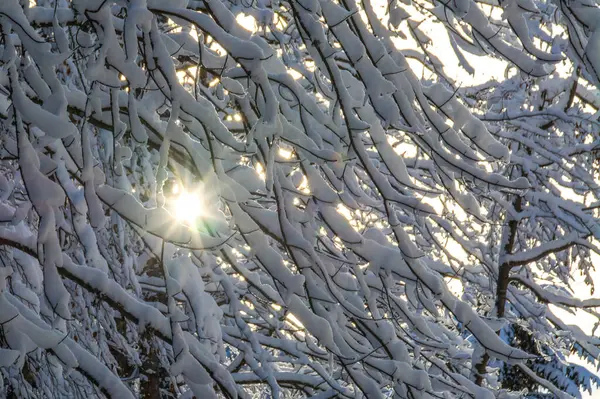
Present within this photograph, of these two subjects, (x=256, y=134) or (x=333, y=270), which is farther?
(x=333, y=270)

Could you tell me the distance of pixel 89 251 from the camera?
263 centimetres

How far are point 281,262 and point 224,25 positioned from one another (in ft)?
2.38

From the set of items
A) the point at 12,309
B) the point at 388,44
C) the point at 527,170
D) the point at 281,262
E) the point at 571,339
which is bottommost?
the point at 12,309

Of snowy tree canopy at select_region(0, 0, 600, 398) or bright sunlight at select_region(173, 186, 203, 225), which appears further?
bright sunlight at select_region(173, 186, 203, 225)

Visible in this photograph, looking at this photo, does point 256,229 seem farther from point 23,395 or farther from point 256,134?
point 23,395

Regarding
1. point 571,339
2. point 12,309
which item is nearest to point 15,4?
point 12,309

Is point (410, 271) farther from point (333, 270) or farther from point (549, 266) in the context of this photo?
point (549, 266)

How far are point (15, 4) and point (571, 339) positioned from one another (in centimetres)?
644

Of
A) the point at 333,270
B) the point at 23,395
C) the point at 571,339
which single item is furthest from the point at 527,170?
the point at 23,395

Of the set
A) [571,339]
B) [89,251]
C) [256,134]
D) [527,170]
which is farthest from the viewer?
[571,339]

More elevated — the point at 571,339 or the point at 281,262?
the point at 571,339

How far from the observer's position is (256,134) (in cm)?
182

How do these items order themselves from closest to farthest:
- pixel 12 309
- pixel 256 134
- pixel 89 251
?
pixel 256 134 < pixel 12 309 < pixel 89 251

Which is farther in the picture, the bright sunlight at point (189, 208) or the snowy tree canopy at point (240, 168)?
the bright sunlight at point (189, 208)
